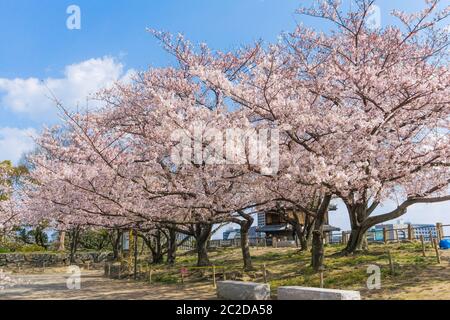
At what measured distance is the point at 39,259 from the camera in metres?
34.8

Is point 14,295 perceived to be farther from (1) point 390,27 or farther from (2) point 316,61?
(1) point 390,27

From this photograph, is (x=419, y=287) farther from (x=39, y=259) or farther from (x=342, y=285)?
(x=39, y=259)

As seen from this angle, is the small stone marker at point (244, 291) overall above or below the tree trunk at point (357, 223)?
below

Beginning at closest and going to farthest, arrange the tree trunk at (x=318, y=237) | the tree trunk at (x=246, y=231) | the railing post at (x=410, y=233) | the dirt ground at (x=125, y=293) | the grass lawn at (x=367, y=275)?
the grass lawn at (x=367, y=275)
the dirt ground at (x=125, y=293)
the tree trunk at (x=318, y=237)
the tree trunk at (x=246, y=231)
the railing post at (x=410, y=233)

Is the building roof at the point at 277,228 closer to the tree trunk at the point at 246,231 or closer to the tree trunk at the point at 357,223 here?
the tree trunk at the point at 357,223

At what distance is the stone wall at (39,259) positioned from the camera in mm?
33469

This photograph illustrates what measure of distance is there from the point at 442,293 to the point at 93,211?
11531 mm

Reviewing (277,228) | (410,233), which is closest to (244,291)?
(410,233)

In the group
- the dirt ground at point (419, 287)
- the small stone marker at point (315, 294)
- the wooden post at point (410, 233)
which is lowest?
the dirt ground at point (419, 287)

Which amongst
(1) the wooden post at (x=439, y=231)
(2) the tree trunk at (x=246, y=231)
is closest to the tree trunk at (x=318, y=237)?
(2) the tree trunk at (x=246, y=231)

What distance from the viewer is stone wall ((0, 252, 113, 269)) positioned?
3347 centimetres

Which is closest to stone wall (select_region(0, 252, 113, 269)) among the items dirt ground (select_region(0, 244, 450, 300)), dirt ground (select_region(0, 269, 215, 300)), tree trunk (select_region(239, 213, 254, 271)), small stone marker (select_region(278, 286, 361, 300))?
dirt ground (select_region(0, 244, 450, 300))

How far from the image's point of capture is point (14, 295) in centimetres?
1490
